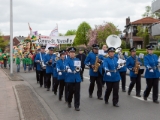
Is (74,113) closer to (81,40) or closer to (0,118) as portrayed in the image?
(0,118)

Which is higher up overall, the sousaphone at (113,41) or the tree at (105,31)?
the tree at (105,31)

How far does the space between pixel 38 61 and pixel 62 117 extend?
24.9 ft

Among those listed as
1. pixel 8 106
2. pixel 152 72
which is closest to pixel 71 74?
pixel 8 106

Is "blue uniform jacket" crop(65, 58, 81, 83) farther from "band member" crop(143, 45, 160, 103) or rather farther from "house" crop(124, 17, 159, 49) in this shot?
"house" crop(124, 17, 159, 49)

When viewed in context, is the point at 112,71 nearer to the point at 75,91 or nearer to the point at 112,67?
the point at 112,67

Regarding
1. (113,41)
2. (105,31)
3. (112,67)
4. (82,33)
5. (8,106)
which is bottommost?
(8,106)

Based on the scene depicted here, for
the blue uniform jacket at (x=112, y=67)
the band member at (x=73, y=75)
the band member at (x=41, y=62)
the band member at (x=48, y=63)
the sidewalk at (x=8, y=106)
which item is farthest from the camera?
the band member at (x=41, y=62)

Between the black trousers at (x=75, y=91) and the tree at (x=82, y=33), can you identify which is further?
the tree at (x=82, y=33)

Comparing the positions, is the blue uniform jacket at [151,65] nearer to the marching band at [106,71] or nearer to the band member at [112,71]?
the marching band at [106,71]

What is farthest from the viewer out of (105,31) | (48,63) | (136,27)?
(136,27)

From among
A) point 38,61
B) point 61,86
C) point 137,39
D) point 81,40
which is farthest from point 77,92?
point 81,40

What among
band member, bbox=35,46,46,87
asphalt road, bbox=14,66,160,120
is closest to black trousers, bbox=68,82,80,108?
asphalt road, bbox=14,66,160,120

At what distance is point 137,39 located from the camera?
77375 mm

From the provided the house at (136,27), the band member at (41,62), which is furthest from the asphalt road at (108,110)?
the house at (136,27)
